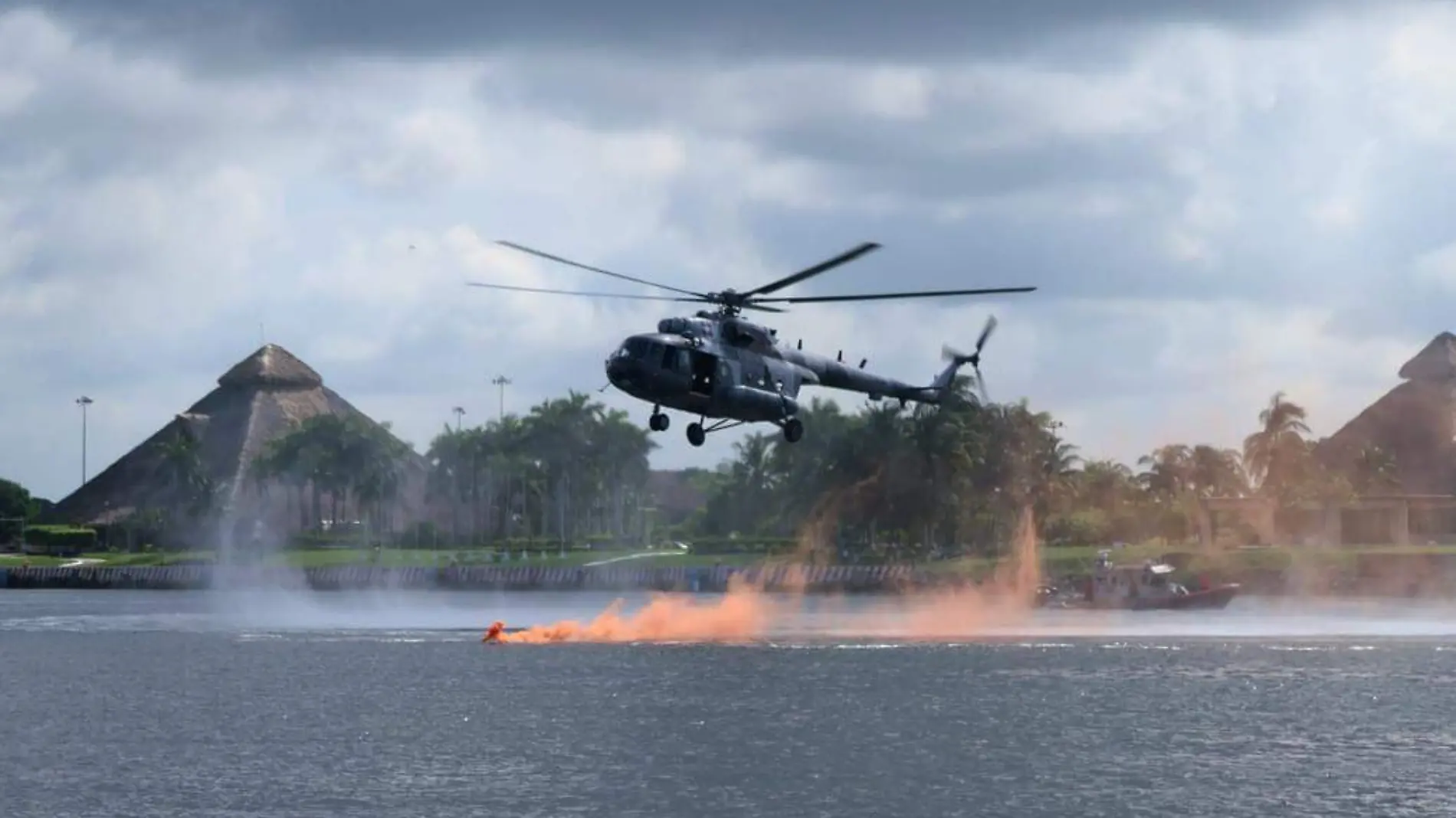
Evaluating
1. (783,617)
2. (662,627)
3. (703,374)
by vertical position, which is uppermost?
(703,374)

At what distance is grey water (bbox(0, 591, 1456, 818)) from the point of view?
67.8 metres

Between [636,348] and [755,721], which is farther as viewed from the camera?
[755,721]

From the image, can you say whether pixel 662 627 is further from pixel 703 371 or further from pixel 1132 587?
pixel 703 371

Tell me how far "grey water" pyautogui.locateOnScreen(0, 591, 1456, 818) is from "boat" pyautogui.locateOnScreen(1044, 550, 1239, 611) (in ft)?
10.7

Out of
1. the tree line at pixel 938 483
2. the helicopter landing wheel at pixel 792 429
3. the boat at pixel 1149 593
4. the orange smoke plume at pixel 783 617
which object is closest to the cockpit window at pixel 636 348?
the helicopter landing wheel at pixel 792 429

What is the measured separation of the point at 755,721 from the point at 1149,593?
188 feet

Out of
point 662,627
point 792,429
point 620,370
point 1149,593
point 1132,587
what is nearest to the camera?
point 620,370

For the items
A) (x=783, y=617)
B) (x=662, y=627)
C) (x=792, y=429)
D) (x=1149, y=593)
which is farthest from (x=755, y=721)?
(x=1149, y=593)

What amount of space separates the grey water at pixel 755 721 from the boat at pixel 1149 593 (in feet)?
10.7

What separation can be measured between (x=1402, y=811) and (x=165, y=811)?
36.2 metres

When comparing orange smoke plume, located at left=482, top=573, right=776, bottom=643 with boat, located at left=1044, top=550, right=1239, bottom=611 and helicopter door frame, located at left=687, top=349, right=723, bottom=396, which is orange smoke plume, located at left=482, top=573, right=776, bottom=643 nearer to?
boat, located at left=1044, top=550, right=1239, bottom=611

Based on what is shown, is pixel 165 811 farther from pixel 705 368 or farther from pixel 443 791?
pixel 705 368

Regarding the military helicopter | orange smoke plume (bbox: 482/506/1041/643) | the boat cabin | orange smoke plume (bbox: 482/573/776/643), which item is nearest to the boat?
the boat cabin

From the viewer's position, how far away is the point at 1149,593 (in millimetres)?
138000
